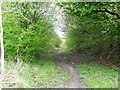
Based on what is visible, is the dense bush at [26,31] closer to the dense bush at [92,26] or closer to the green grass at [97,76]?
the dense bush at [92,26]

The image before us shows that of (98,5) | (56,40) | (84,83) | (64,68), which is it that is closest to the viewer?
(84,83)

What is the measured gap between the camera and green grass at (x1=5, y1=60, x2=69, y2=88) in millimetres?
3842

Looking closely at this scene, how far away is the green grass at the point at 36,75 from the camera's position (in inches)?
151

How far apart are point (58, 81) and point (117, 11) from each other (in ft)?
7.71

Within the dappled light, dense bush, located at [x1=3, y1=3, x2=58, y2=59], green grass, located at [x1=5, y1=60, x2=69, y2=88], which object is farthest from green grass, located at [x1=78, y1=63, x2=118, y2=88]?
dense bush, located at [x1=3, y1=3, x2=58, y2=59]

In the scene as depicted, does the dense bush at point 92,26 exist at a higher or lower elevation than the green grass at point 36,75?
higher

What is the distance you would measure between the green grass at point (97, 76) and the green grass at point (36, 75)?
421 mm

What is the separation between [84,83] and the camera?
4.24 metres

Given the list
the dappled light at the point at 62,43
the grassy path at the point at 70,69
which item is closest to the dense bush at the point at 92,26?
the dappled light at the point at 62,43

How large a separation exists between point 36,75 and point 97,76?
120 centimetres

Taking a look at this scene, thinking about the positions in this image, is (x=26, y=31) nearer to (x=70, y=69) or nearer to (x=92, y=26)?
(x=70, y=69)

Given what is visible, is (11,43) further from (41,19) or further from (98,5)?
(98,5)

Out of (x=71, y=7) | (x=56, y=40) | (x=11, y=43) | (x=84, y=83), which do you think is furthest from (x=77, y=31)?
(x=84, y=83)

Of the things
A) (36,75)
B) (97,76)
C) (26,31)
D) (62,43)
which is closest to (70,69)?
(97,76)
